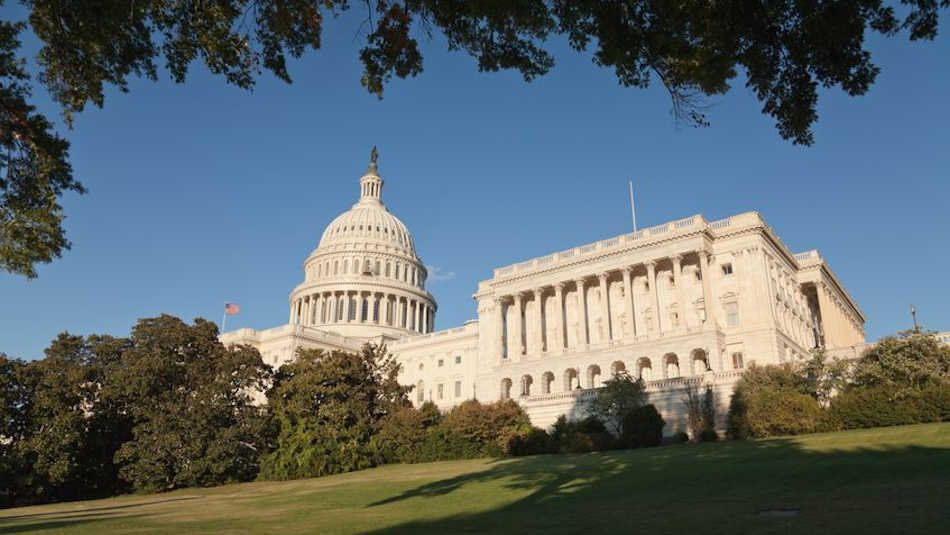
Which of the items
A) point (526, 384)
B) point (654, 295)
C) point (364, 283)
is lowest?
point (526, 384)

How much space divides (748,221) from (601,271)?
15.7 meters

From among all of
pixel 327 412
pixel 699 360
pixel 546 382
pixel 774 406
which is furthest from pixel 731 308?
pixel 327 412

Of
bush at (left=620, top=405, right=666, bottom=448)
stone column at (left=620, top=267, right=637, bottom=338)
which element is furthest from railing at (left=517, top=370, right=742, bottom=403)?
stone column at (left=620, top=267, right=637, bottom=338)

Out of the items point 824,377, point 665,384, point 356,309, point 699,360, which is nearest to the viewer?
point 824,377

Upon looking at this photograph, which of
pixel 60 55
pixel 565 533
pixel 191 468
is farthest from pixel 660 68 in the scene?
pixel 191 468

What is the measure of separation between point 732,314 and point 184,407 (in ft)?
166

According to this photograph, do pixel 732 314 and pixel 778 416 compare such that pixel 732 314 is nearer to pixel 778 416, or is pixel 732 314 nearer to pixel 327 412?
pixel 778 416

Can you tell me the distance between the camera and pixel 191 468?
47844 millimetres

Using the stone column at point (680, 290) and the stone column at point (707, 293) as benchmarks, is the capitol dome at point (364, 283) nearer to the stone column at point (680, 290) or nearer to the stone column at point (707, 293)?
the stone column at point (680, 290)

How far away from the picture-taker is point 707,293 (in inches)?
2694

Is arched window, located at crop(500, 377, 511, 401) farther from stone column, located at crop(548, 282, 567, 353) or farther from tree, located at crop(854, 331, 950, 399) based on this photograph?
tree, located at crop(854, 331, 950, 399)

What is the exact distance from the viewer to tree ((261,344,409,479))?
4919 centimetres

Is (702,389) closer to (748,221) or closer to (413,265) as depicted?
(748,221)

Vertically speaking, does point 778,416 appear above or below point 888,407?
below
